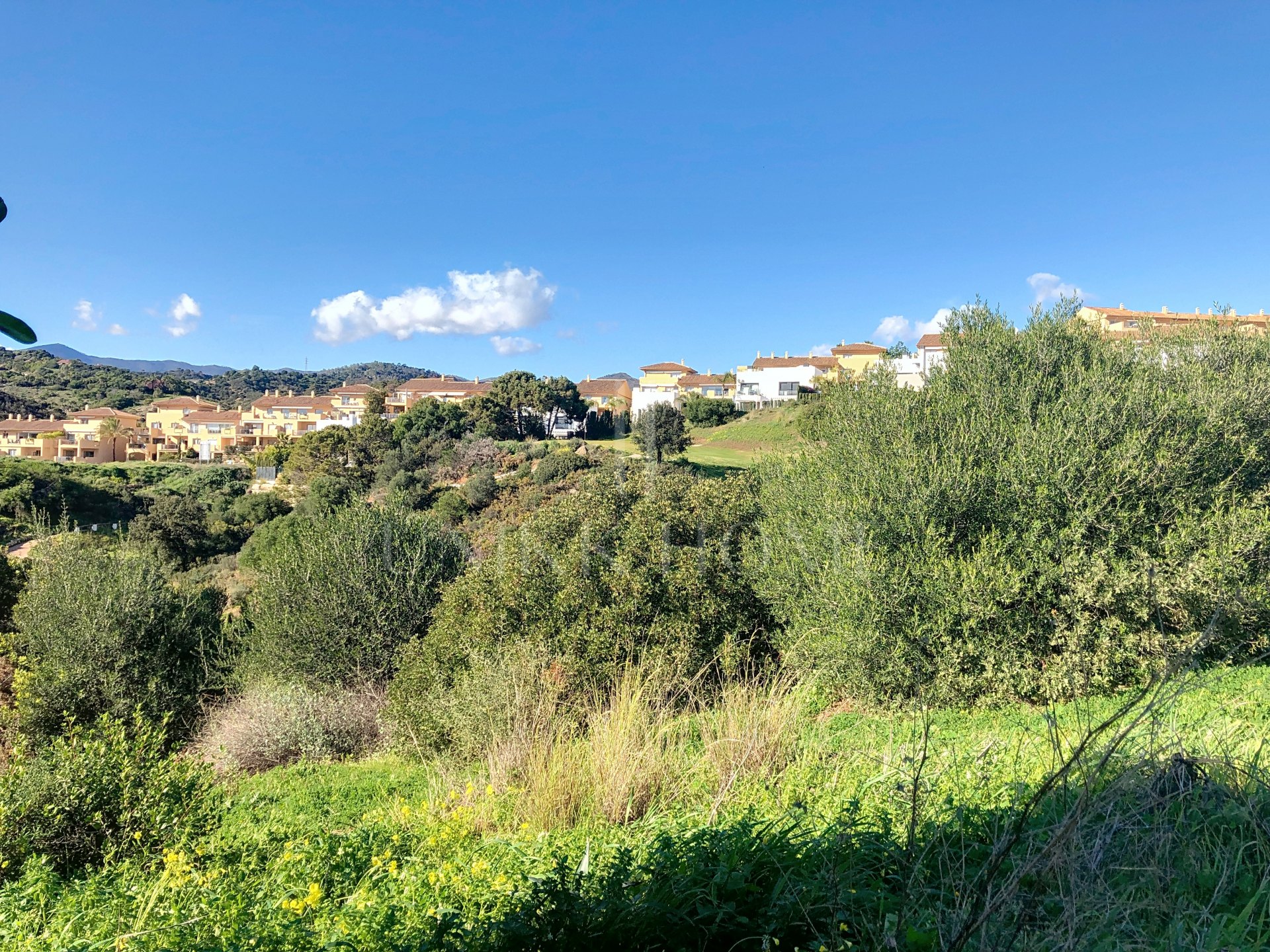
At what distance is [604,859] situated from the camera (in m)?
3.75

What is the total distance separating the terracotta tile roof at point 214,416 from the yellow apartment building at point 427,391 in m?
14.7

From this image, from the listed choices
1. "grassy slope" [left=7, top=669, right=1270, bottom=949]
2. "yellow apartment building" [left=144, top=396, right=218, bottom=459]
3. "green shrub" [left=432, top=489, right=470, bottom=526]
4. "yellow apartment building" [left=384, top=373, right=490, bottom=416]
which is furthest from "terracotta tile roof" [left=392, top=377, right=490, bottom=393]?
"grassy slope" [left=7, top=669, right=1270, bottom=949]

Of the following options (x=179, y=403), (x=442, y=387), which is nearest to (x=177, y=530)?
(x=442, y=387)

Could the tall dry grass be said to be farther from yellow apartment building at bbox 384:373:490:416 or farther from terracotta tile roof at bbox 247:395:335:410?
terracotta tile roof at bbox 247:395:335:410

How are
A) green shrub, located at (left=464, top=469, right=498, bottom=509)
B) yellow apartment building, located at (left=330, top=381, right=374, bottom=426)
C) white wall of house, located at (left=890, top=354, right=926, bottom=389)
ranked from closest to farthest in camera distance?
white wall of house, located at (left=890, top=354, right=926, bottom=389) → green shrub, located at (left=464, top=469, right=498, bottom=509) → yellow apartment building, located at (left=330, top=381, right=374, bottom=426)

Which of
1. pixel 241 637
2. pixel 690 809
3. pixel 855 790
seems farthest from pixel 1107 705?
pixel 241 637

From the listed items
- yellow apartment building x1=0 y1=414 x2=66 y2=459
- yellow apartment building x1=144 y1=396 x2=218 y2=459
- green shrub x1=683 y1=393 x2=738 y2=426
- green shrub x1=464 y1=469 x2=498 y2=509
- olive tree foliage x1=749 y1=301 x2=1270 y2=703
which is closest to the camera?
olive tree foliage x1=749 y1=301 x2=1270 y2=703

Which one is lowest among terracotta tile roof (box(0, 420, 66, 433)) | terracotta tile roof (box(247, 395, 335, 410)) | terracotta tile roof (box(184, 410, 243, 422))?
terracotta tile roof (box(0, 420, 66, 433))

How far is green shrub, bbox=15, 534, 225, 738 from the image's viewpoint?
14062 millimetres

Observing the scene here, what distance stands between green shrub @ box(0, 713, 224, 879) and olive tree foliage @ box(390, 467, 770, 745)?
3906mm

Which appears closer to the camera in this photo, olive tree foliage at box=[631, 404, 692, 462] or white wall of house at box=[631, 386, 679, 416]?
olive tree foliage at box=[631, 404, 692, 462]

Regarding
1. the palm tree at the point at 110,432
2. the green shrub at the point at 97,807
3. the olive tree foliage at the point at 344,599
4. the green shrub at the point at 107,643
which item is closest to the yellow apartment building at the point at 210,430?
the palm tree at the point at 110,432

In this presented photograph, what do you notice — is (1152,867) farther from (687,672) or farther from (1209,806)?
(687,672)

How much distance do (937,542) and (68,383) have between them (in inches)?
4266
